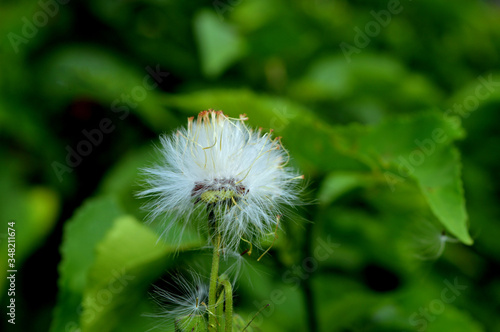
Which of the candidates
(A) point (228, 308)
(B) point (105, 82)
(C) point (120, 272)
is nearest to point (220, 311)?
(A) point (228, 308)

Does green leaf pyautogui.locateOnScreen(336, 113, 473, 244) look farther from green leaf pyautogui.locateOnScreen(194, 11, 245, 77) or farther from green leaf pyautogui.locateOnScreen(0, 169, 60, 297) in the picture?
green leaf pyautogui.locateOnScreen(0, 169, 60, 297)

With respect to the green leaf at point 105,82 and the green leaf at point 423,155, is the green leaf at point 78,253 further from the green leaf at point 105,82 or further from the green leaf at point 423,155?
the green leaf at point 105,82

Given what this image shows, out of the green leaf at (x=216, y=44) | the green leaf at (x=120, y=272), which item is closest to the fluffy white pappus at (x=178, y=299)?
the green leaf at (x=120, y=272)

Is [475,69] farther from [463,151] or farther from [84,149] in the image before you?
[84,149]

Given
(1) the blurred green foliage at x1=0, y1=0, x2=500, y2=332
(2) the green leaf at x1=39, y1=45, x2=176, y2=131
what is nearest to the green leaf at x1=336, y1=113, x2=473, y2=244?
(1) the blurred green foliage at x1=0, y1=0, x2=500, y2=332

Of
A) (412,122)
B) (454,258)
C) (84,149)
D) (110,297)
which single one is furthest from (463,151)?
(110,297)
